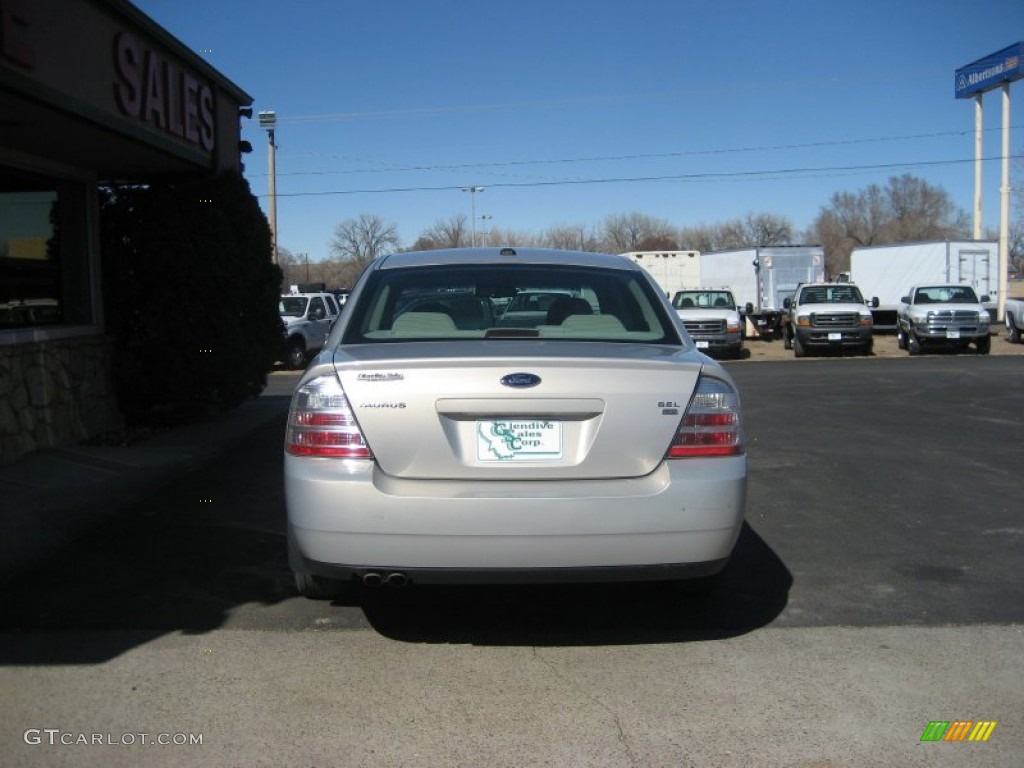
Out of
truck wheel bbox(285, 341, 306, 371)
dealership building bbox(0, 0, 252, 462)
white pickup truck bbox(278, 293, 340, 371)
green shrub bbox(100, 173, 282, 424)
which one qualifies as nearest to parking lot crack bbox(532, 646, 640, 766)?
dealership building bbox(0, 0, 252, 462)

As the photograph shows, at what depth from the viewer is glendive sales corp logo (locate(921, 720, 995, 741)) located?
334 centimetres

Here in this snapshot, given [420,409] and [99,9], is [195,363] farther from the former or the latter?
[420,409]

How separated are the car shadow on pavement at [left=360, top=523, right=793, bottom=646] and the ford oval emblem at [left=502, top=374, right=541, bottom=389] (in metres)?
1.28

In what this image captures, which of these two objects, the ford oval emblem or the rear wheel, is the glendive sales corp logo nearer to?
the ford oval emblem

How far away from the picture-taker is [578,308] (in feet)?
15.9

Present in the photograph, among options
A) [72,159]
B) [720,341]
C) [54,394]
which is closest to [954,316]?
[720,341]

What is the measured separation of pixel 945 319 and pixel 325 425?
73.7ft

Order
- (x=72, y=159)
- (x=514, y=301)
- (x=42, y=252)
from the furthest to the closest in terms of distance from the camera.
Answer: (x=42, y=252) → (x=72, y=159) → (x=514, y=301)

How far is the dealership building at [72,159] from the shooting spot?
6.64 metres

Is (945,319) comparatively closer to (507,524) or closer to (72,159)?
(72,159)

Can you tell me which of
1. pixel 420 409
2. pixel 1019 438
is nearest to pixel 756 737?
pixel 420 409

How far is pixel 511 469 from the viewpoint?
3.72 m

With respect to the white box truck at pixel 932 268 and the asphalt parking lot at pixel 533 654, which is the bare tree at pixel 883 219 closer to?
the white box truck at pixel 932 268

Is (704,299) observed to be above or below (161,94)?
below
